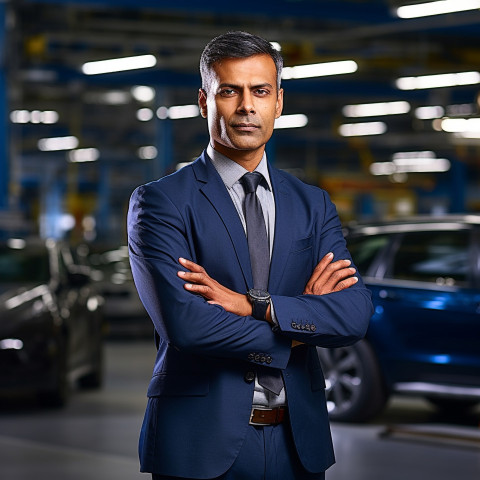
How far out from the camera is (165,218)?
312cm

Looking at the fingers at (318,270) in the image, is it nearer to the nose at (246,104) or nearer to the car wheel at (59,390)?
the nose at (246,104)

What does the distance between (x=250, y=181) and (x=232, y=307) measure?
365 mm

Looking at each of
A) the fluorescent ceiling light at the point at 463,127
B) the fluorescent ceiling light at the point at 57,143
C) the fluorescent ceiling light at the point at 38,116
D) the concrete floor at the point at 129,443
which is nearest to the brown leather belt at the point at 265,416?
the concrete floor at the point at 129,443

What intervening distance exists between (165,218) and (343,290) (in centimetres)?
59

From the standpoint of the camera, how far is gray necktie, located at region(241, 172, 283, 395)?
10.3 feet

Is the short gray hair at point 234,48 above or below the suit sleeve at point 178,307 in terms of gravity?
above

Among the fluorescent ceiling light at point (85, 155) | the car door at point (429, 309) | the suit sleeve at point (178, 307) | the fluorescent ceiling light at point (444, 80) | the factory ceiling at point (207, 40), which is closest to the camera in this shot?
the suit sleeve at point (178, 307)

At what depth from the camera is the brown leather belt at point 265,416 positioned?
3.11 metres

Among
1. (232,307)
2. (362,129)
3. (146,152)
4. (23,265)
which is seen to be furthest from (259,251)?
(146,152)

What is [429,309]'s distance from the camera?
31.8 ft

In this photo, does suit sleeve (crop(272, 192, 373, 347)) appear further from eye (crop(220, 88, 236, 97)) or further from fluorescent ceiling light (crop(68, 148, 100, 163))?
fluorescent ceiling light (crop(68, 148, 100, 163))

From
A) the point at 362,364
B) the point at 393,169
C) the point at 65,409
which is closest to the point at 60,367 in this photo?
the point at 65,409

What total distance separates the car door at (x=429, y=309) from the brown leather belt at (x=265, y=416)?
6.55 meters

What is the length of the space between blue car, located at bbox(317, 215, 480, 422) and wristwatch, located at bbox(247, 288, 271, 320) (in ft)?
21.6
